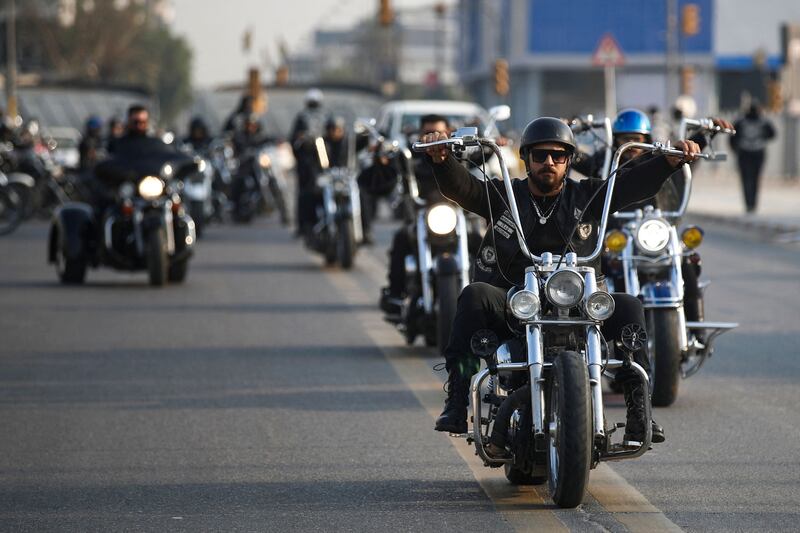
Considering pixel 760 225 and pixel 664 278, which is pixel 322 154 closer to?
pixel 760 225

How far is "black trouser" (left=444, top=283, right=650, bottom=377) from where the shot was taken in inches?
277

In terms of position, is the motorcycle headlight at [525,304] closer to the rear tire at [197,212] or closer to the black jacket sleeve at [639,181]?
the black jacket sleeve at [639,181]

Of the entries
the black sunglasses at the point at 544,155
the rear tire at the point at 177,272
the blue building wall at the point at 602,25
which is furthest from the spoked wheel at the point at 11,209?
the blue building wall at the point at 602,25

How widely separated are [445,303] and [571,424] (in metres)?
4.59

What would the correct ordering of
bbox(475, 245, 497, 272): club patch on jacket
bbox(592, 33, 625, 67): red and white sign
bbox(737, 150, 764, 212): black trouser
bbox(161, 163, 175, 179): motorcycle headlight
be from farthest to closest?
bbox(592, 33, 625, 67): red and white sign < bbox(737, 150, 764, 212): black trouser < bbox(161, 163, 175, 179): motorcycle headlight < bbox(475, 245, 497, 272): club patch on jacket

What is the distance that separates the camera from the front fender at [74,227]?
16.8 meters

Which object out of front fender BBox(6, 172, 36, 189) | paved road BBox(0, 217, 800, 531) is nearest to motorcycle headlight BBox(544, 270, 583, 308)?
paved road BBox(0, 217, 800, 531)

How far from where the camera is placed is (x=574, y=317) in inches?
269

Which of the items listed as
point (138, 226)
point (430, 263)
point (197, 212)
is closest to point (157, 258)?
point (138, 226)

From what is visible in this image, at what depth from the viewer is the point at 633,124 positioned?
10.4 m

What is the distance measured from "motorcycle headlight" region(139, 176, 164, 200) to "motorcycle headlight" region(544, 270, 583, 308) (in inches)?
403

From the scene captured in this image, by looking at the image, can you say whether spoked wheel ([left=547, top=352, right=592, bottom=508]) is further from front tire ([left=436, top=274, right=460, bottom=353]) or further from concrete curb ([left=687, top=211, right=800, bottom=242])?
concrete curb ([left=687, top=211, right=800, bottom=242])

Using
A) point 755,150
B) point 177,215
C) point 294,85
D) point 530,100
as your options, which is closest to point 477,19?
point 530,100

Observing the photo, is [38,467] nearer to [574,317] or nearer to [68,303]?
[574,317]
